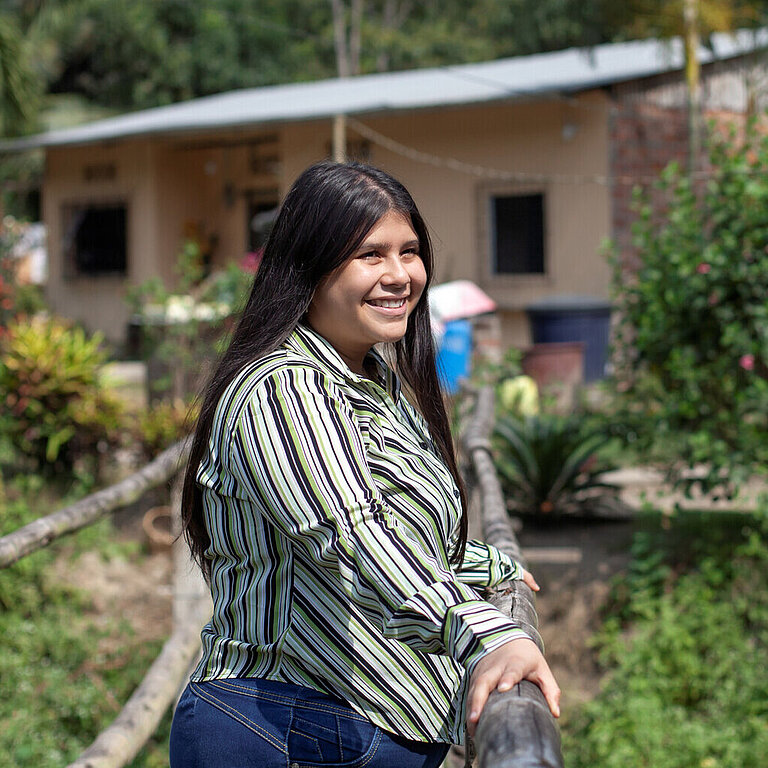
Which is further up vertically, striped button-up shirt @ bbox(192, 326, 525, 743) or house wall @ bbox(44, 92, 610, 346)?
house wall @ bbox(44, 92, 610, 346)

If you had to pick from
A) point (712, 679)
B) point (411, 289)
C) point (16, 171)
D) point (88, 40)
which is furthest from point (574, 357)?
point (88, 40)

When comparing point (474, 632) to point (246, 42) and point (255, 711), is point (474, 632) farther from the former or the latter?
point (246, 42)

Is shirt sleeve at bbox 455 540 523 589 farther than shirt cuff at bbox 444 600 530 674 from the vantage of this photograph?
Yes

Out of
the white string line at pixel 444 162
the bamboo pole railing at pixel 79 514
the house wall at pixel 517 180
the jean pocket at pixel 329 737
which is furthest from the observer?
the white string line at pixel 444 162

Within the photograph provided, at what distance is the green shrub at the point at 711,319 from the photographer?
5.68 m

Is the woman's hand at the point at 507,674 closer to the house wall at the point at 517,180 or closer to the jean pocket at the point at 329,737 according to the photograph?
the jean pocket at the point at 329,737

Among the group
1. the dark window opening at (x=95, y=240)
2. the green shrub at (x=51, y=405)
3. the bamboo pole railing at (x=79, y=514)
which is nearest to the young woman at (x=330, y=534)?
the bamboo pole railing at (x=79, y=514)

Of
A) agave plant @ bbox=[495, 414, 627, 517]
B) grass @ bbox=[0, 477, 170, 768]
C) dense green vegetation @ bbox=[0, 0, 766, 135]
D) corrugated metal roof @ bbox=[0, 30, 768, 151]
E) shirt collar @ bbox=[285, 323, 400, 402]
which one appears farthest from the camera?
dense green vegetation @ bbox=[0, 0, 766, 135]

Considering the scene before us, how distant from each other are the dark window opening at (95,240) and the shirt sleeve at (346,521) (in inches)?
584

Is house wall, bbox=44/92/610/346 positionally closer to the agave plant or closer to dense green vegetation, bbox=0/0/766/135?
the agave plant

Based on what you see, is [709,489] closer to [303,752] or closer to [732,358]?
[732,358]

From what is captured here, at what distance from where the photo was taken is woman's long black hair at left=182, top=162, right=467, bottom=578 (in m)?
1.67

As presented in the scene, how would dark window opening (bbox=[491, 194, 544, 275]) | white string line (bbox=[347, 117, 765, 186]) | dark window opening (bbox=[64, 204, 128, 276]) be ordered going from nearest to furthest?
1. white string line (bbox=[347, 117, 765, 186])
2. dark window opening (bbox=[491, 194, 544, 275])
3. dark window opening (bbox=[64, 204, 128, 276])

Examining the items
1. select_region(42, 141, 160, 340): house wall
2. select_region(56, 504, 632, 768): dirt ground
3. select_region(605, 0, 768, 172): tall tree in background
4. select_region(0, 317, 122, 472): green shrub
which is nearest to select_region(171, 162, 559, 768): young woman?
select_region(56, 504, 632, 768): dirt ground
